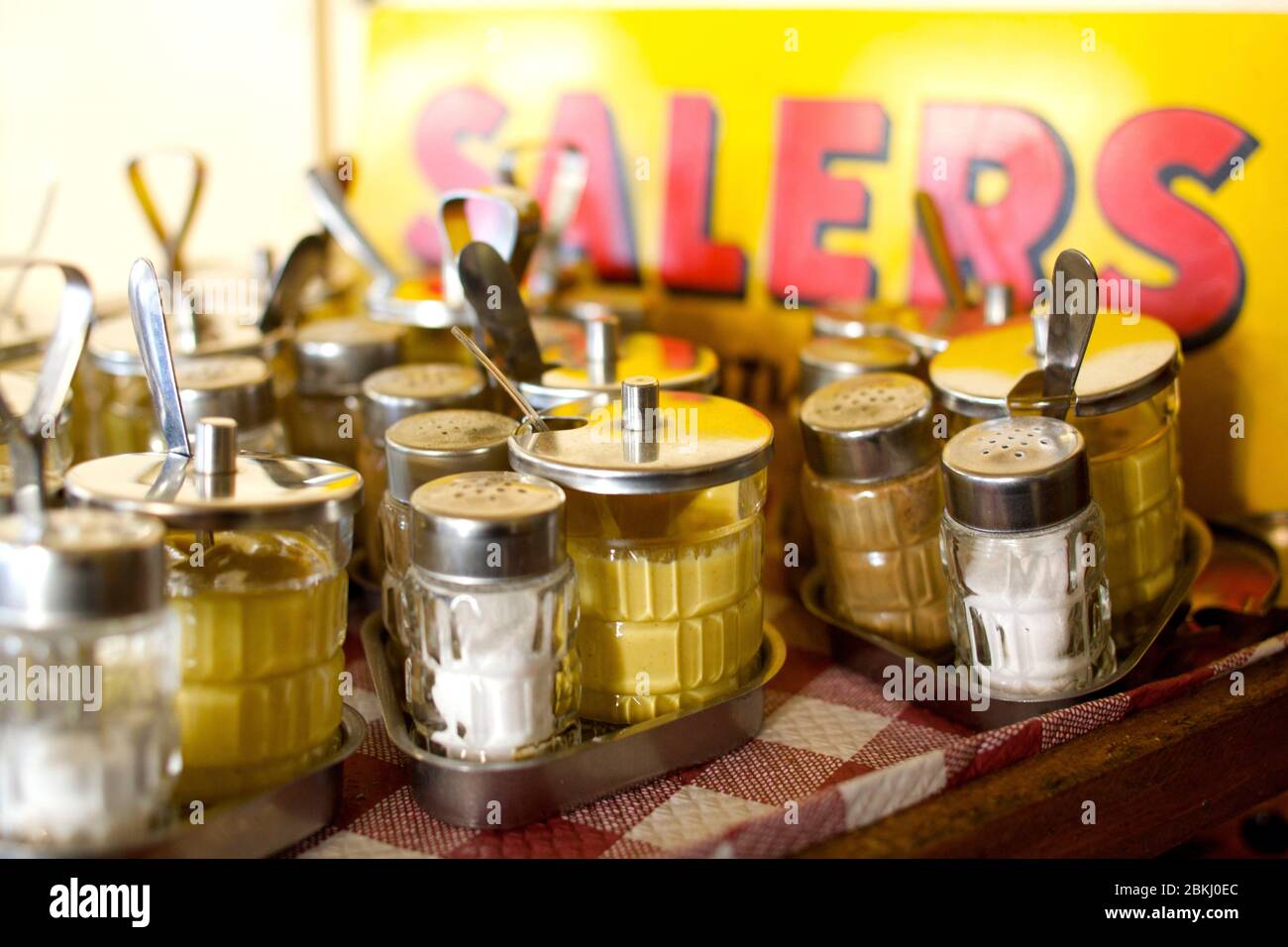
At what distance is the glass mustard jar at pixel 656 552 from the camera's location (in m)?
0.79

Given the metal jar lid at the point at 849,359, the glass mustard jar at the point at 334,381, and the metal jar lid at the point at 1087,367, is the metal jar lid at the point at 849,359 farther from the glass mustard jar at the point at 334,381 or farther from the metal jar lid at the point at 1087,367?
the glass mustard jar at the point at 334,381

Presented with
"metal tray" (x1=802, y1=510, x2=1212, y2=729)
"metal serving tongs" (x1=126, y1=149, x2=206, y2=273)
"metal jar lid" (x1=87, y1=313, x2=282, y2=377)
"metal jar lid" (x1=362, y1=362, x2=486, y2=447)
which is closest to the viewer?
"metal tray" (x1=802, y1=510, x2=1212, y2=729)

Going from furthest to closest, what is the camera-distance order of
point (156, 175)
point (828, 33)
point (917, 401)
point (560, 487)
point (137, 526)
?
point (156, 175) < point (828, 33) < point (917, 401) < point (560, 487) < point (137, 526)

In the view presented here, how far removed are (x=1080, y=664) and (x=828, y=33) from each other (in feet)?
2.35

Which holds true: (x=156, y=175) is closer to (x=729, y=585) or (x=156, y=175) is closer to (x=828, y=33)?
(x=828, y=33)

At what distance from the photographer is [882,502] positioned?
91 cm

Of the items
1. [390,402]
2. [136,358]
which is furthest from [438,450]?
[136,358]

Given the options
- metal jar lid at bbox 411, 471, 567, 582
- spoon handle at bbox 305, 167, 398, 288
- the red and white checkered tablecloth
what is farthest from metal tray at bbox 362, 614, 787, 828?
spoon handle at bbox 305, 167, 398, 288

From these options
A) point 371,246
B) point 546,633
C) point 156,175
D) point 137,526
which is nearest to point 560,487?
point 546,633

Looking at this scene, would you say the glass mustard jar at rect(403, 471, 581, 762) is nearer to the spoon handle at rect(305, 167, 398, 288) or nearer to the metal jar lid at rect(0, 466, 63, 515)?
the metal jar lid at rect(0, 466, 63, 515)

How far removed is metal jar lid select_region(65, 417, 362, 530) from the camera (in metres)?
0.68

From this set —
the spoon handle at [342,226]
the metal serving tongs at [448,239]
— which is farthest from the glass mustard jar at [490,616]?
the spoon handle at [342,226]

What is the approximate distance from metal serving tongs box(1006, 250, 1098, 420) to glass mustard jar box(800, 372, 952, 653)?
77 mm

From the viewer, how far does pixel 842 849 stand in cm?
72
